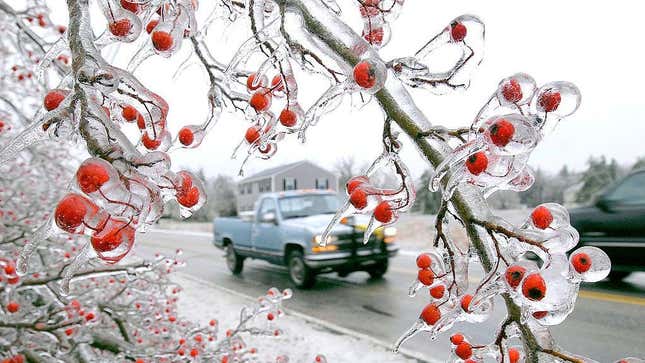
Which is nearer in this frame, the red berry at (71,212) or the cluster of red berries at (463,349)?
the red berry at (71,212)

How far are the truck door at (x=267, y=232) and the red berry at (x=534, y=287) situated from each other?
26.8 ft

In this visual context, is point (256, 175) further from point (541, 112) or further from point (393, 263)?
point (541, 112)

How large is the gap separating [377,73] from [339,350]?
4.56 meters

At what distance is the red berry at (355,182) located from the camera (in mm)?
959

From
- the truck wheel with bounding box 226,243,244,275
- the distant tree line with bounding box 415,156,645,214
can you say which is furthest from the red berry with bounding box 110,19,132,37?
the distant tree line with bounding box 415,156,645,214

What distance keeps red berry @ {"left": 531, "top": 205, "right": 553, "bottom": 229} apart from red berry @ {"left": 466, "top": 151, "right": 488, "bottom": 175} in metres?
0.15

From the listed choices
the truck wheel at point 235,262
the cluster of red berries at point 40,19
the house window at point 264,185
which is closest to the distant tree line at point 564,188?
the house window at point 264,185

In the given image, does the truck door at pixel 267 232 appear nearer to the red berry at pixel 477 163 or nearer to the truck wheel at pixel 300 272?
the truck wheel at pixel 300 272

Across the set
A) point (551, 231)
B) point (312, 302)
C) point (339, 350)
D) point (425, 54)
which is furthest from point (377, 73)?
point (312, 302)

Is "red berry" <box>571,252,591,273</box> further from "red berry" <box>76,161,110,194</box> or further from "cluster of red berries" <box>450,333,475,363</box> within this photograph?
"red berry" <box>76,161,110,194</box>

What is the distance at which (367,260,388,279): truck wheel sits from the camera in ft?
28.7

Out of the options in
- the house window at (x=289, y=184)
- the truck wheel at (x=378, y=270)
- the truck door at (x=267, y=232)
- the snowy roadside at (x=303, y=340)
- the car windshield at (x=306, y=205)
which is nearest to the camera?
the snowy roadside at (x=303, y=340)

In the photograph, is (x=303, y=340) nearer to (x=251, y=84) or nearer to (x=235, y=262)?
(x=251, y=84)

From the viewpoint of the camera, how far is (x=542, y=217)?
805 millimetres
